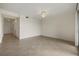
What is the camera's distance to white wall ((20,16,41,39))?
6770 millimetres

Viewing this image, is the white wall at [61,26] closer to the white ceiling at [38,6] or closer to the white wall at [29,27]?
the white wall at [29,27]

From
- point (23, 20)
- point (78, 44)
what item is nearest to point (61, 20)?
point (78, 44)

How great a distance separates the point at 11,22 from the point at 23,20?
479 centimetres

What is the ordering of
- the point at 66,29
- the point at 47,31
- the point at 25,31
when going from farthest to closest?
the point at 47,31, the point at 25,31, the point at 66,29

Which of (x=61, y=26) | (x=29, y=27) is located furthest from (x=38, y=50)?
(x=29, y=27)

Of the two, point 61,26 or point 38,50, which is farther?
point 61,26

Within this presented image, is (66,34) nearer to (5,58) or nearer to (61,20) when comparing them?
(61,20)

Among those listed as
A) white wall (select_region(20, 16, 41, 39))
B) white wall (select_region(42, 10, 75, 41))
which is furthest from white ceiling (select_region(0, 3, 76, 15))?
white wall (select_region(20, 16, 41, 39))

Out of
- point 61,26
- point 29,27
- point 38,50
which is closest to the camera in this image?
point 38,50

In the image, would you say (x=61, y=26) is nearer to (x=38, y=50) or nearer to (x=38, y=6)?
(x=38, y=6)

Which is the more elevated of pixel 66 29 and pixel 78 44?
pixel 66 29

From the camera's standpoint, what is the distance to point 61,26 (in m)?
6.65

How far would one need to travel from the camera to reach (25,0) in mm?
1140

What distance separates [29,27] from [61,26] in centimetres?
267
